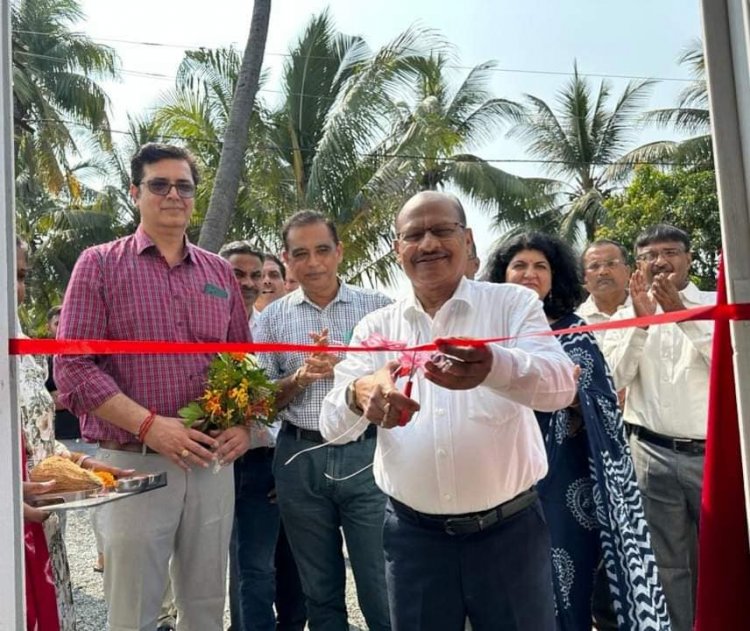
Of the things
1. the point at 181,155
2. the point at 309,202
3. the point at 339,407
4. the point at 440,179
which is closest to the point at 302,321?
the point at 181,155

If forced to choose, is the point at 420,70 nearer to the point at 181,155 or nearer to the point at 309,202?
the point at 309,202

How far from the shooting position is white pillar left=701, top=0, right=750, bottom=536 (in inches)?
52.2

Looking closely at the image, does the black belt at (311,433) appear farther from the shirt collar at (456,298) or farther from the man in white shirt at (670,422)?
the man in white shirt at (670,422)

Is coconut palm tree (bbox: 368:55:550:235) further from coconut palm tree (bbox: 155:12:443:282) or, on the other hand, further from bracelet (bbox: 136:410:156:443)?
bracelet (bbox: 136:410:156:443)

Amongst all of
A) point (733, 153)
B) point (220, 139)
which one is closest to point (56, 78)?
point (220, 139)

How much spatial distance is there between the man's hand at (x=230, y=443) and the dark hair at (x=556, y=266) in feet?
4.92

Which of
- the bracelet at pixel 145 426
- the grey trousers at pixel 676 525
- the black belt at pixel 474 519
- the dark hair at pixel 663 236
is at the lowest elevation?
the grey trousers at pixel 676 525

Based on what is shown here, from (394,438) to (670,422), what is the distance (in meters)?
1.88

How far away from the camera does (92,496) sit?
7.38 feet

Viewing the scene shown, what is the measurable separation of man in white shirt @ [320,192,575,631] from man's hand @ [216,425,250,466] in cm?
55

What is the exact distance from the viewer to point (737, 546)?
4.94ft

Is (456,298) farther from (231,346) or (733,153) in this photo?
(733,153)

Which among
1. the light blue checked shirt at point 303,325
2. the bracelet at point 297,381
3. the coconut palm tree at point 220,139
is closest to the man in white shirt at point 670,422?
the light blue checked shirt at point 303,325

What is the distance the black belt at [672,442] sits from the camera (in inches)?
143
